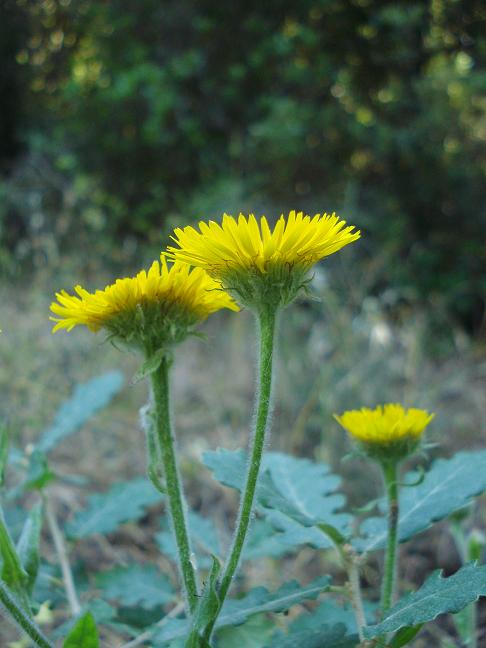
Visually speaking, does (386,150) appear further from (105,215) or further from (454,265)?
(105,215)

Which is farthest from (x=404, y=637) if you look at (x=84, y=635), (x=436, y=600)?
(x=84, y=635)

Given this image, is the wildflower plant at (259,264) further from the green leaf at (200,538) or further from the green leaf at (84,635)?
the green leaf at (200,538)

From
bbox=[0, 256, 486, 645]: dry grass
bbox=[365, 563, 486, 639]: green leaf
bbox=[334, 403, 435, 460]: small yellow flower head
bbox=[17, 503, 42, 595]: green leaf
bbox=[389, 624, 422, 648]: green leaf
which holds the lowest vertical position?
bbox=[389, 624, 422, 648]: green leaf

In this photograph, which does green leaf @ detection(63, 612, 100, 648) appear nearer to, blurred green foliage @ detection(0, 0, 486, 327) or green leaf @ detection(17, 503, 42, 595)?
green leaf @ detection(17, 503, 42, 595)

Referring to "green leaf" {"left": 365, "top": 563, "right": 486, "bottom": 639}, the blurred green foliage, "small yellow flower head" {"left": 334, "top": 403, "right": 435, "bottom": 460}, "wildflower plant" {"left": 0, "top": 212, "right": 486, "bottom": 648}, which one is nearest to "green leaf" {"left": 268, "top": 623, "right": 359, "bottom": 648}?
"wildflower plant" {"left": 0, "top": 212, "right": 486, "bottom": 648}

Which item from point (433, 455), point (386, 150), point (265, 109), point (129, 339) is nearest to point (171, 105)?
point (265, 109)

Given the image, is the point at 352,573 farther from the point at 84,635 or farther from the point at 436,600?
the point at 84,635
